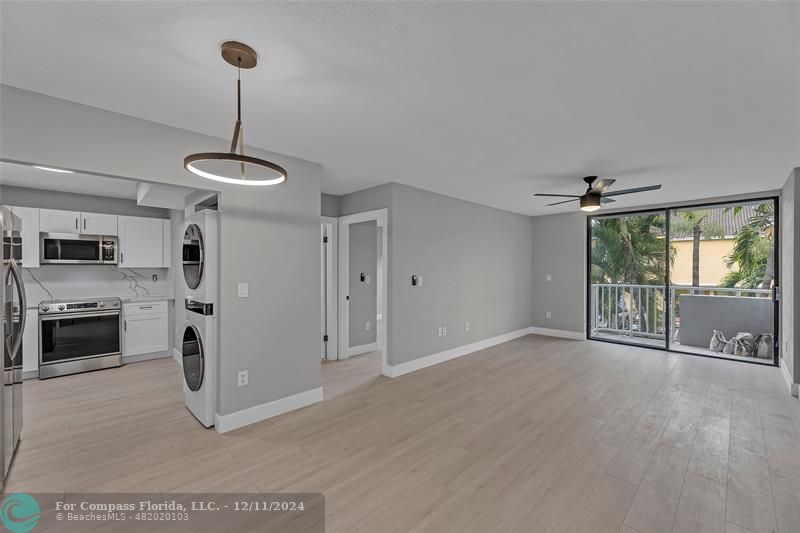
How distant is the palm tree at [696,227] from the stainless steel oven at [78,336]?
9.49 metres

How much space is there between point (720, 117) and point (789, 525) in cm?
259

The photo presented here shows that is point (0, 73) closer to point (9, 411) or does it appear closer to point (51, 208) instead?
point (9, 411)

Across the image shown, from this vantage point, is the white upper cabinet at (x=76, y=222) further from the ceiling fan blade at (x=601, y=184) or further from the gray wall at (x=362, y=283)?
the ceiling fan blade at (x=601, y=184)

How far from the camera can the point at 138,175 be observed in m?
2.48

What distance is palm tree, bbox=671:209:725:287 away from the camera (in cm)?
649

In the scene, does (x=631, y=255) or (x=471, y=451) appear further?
(x=631, y=255)

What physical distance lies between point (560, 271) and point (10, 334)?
740cm

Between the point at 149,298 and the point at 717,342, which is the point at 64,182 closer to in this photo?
the point at 149,298

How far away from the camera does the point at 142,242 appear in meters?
5.09

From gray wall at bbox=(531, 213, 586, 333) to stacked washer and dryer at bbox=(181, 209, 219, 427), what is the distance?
616 centimetres

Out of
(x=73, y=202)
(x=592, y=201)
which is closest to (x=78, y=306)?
(x=73, y=202)

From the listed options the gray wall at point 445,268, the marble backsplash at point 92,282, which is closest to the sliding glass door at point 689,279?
the gray wall at point 445,268

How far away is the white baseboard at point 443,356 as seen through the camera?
437 centimetres

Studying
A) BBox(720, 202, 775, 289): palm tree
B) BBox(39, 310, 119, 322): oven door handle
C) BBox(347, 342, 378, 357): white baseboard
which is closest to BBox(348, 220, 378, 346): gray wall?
BBox(347, 342, 378, 357): white baseboard
